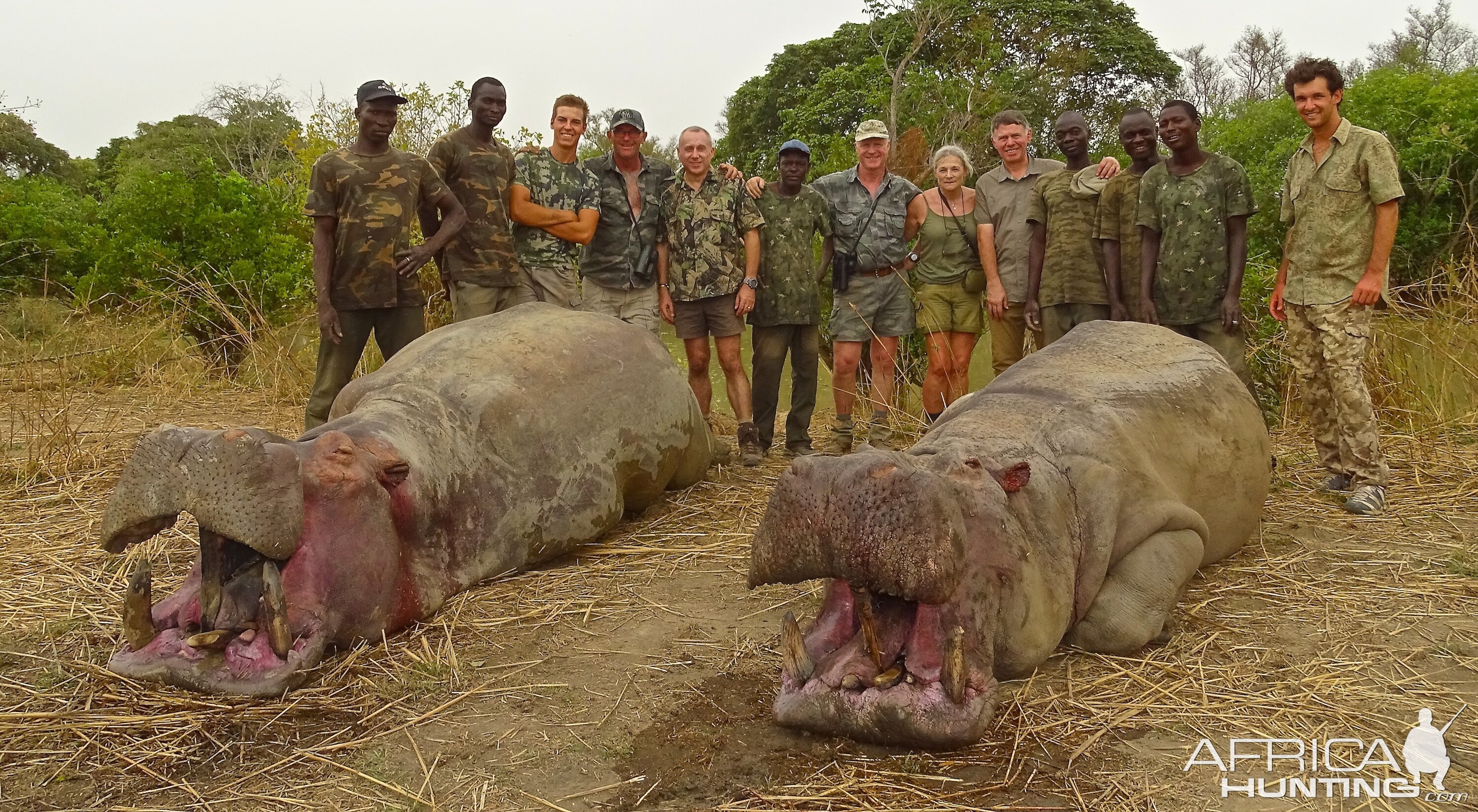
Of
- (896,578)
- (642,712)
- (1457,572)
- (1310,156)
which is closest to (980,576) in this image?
(896,578)

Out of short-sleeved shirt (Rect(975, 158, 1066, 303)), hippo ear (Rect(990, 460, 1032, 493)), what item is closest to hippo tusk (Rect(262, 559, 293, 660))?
hippo ear (Rect(990, 460, 1032, 493))

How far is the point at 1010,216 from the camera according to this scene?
23.4 feet

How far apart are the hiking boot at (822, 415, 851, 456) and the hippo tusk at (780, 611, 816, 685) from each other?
427 cm

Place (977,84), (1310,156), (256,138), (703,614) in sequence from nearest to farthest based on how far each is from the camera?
1. (703,614)
2. (1310,156)
3. (977,84)
4. (256,138)

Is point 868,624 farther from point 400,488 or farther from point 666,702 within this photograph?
point 400,488

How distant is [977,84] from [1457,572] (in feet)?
63.4

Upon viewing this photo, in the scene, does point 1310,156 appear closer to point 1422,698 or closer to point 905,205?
point 905,205

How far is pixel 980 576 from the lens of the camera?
3.06 meters

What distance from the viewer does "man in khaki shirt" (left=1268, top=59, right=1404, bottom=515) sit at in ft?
17.9

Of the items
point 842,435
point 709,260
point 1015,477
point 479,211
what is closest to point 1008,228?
point 842,435

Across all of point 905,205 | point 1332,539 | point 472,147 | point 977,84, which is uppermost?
point 977,84

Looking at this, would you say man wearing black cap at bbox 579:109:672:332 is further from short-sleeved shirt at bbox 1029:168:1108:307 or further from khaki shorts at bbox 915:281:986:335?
short-sleeved shirt at bbox 1029:168:1108:307

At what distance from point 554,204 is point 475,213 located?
1.84 feet

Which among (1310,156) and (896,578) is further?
(1310,156)
